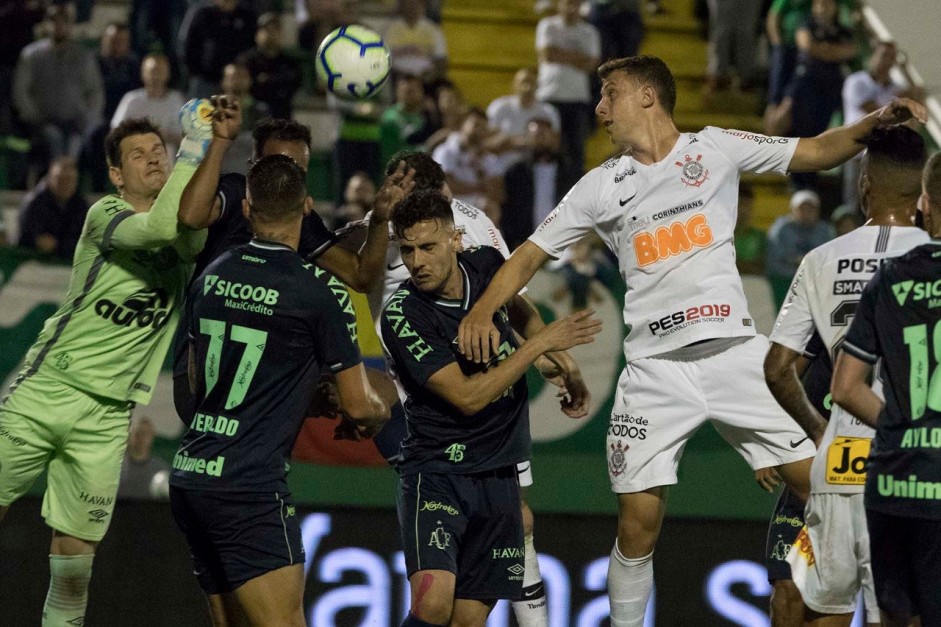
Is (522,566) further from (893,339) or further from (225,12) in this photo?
(225,12)

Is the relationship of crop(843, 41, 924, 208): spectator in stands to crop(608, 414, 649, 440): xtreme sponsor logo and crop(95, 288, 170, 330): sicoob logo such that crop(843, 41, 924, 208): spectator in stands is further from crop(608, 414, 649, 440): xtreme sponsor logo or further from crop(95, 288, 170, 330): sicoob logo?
crop(95, 288, 170, 330): sicoob logo

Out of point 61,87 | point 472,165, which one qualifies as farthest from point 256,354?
point 61,87

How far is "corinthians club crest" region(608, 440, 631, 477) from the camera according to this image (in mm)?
6375

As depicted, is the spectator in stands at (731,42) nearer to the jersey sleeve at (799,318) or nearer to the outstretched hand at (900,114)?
the outstretched hand at (900,114)

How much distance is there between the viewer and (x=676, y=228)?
6.32m

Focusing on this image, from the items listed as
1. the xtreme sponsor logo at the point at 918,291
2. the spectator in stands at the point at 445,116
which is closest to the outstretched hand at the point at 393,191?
the xtreme sponsor logo at the point at 918,291

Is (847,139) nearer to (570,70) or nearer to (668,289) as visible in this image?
(668,289)

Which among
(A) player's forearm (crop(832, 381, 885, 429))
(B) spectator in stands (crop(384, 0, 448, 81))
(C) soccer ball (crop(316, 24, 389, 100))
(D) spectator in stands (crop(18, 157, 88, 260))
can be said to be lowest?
(A) player's forearm (crop(832, 381, 885, 429))

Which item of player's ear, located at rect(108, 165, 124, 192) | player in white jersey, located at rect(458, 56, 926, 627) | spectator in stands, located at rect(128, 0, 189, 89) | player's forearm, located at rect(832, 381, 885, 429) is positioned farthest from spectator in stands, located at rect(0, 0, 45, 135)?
player's forearm, located at rect(832, 381, 885, 429)

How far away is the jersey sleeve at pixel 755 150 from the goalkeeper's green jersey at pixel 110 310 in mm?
2565

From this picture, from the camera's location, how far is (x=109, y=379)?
679 centimetres

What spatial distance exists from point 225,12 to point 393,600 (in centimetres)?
706

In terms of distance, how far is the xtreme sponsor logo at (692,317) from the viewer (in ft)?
20.6

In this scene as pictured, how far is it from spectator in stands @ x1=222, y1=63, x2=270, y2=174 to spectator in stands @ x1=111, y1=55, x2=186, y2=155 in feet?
1.69
